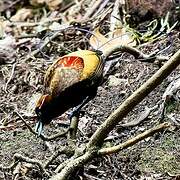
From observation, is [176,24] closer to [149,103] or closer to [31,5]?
[149,103]

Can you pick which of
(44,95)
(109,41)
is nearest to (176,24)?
(109,41)

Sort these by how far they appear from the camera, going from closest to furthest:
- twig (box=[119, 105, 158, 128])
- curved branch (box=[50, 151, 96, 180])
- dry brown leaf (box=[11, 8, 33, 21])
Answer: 1. curved branch (box=[50, 151, 96, 180])
2. twig (box=[119, 105, 158, 128])
3. dry brown leaf (box=[11, 8, 33, 21])

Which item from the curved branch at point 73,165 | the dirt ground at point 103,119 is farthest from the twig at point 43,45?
the curved branch at point 73,165

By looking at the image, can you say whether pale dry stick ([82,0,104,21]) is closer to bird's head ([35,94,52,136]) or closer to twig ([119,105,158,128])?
twig ([119,105,158,128])

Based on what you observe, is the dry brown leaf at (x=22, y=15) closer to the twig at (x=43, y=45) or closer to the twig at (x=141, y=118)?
the twig at (x=43, y=45)

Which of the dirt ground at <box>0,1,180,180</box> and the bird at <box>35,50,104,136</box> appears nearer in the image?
the bird at <box>35,50,104,136</box>

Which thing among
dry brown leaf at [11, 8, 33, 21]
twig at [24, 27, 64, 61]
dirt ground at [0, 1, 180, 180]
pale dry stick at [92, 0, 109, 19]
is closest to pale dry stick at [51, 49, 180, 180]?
dirt ground at [0, 1, 180, 180]

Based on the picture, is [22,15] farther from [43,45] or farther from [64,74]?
[64,74]
